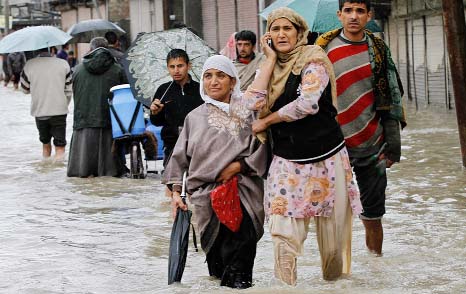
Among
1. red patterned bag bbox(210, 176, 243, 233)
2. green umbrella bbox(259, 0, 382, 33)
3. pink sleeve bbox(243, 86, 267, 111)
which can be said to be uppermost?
green umbrella bbox(259, 0, 382, 33)

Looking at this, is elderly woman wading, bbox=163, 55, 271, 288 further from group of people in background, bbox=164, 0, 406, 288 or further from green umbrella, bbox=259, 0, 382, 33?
green umbrella, bbox=259, 0, 382, 33

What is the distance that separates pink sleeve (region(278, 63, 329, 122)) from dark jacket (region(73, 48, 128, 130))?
7.17 meters

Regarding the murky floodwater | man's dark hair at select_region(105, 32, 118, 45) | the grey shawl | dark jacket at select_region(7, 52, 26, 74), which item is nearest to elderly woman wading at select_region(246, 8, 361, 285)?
the grey shawl

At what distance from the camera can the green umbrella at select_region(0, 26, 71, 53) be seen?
1490 centimetres

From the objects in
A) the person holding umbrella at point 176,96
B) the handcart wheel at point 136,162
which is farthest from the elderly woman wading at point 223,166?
the handcart wheel at point 136,162

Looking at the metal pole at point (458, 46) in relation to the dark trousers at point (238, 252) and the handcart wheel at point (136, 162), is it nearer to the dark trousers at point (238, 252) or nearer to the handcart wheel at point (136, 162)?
the handcart wheel at point (136, 162)

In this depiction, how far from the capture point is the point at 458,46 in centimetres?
1149

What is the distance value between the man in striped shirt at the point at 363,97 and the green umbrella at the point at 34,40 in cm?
874

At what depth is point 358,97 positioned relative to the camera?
6.69 m

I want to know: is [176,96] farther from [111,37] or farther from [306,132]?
[111,37]

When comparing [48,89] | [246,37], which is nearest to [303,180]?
[246,37]

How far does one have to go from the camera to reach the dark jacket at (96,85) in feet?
41.8

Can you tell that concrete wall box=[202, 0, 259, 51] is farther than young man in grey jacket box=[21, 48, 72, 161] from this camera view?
Yes

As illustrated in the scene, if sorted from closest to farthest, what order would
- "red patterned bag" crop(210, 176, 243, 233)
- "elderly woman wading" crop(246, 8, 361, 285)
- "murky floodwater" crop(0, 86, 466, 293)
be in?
"elderly woman wading" crop(246, 8, 361, 285)
"red patterned bag" crop(210, 176, 243, 233)
"murky floodwater" crop(0, 86, 466, 293)
